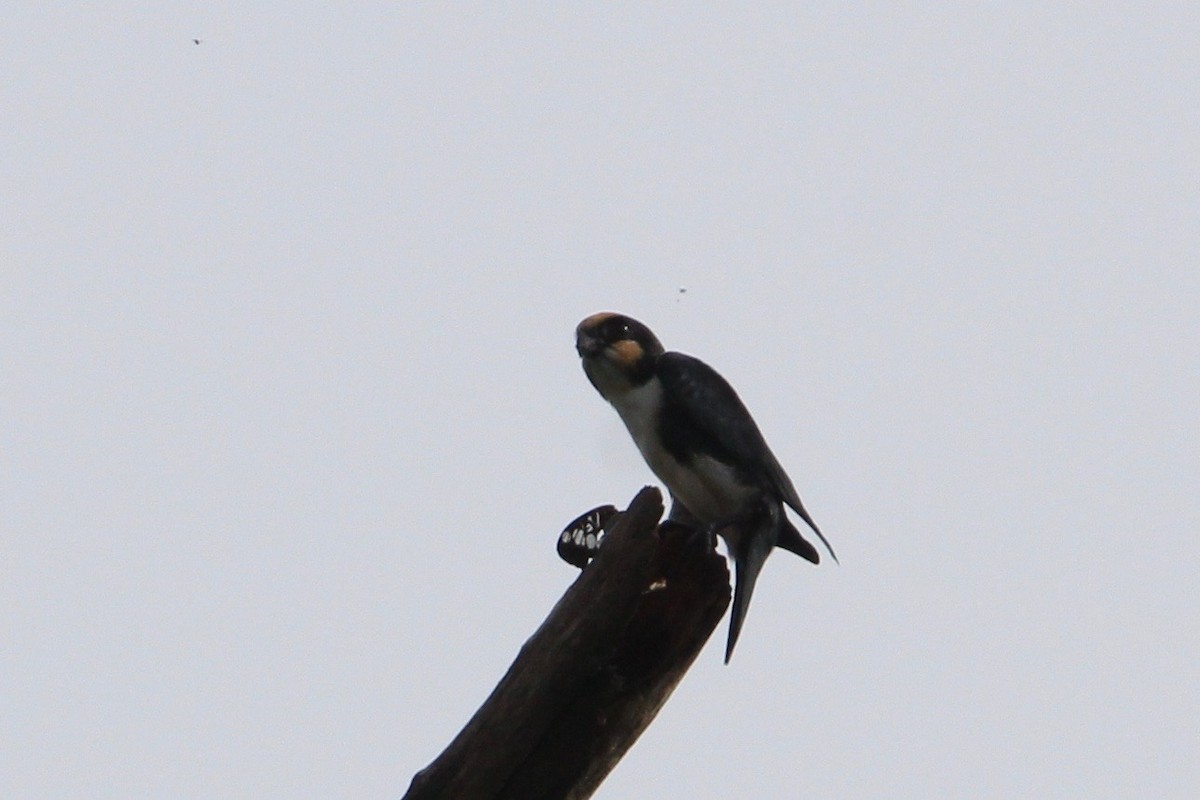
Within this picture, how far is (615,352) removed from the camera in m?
6.31

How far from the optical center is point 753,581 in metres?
6.11

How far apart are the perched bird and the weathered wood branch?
166cm

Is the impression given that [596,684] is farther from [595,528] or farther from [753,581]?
[753,581]

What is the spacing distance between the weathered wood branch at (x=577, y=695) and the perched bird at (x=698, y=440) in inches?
65.5

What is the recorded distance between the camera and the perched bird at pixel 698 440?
20.4 ft

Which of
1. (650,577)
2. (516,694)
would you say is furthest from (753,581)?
(516,694)

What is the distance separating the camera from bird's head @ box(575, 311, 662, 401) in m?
6.31

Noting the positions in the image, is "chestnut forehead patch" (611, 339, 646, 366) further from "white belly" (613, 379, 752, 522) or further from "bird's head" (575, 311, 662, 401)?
"white belly" (613, 379, 752, 522)

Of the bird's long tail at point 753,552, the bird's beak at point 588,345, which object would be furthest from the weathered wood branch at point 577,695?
the bird's beak at point 588,345

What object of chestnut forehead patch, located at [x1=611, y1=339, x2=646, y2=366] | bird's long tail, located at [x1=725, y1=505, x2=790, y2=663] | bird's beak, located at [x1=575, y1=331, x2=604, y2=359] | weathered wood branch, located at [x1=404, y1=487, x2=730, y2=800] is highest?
chestnut forehead patch, located at [x1=611, y1=339, x2=646, y2=366]

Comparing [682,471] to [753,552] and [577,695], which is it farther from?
[577,695]

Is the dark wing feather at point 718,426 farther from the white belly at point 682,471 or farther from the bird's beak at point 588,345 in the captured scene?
the bird's beak at point 588,345

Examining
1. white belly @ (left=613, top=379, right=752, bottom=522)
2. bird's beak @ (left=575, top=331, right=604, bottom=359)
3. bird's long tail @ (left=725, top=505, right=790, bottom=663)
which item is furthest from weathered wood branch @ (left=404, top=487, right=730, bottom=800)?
bird's beak @ (left=575, top=331, right=604, bottom=359)

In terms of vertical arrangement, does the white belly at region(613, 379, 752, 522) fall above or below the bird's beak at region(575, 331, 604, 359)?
below
